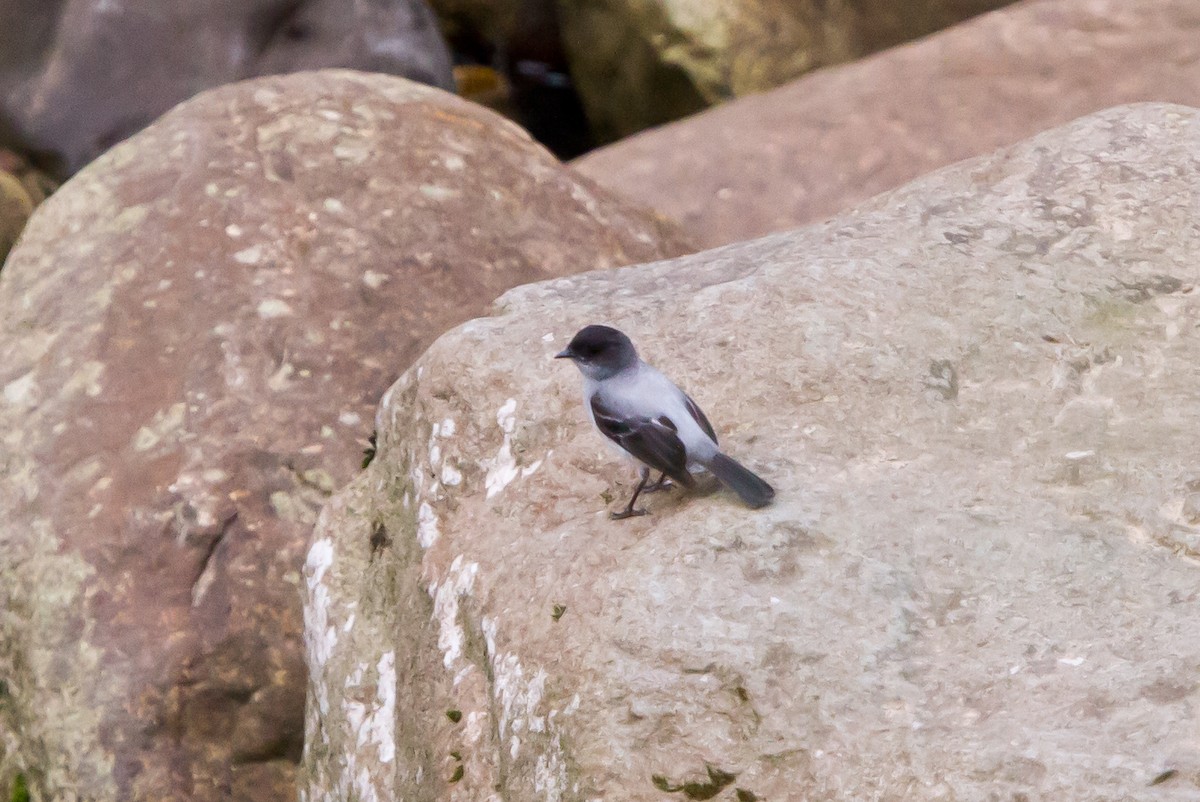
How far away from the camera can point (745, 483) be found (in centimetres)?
280

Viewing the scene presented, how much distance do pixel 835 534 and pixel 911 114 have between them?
4.69 m

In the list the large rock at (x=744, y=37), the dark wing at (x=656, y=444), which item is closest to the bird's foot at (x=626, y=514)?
the dark wing at (x=656, y=444)

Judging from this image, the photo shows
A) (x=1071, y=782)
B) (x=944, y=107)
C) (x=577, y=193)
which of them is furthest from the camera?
(x=944, y=107)

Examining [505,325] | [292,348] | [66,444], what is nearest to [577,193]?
[292,348]

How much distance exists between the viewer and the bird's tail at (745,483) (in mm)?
2803

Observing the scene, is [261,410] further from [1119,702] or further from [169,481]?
[1119,702]

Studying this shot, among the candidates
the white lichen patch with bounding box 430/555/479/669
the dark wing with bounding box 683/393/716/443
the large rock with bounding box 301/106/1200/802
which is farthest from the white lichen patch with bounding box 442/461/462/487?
the dark wing with bounding box 683/393/716/443

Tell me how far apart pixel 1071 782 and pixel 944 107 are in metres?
5.29

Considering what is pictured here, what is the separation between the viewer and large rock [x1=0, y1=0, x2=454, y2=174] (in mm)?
7641

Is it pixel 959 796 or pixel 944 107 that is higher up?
pixel 959 796

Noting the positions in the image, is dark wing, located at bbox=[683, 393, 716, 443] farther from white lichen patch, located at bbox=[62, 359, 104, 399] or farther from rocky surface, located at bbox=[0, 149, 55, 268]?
rocky surface, located at bbox=[0, 149, 55, 268]

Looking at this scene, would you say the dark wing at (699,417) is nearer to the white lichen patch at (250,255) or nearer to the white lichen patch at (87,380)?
the white lichen patch at (250,255)

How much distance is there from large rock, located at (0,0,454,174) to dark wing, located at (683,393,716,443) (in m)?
5.36

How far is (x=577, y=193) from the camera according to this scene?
5.30 meters
